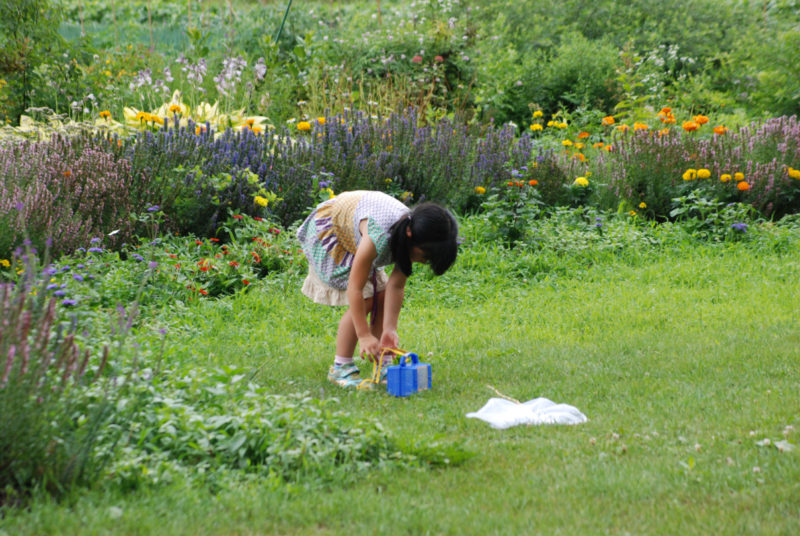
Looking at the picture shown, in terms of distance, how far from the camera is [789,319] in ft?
17.5

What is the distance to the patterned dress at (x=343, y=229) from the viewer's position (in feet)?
14.4

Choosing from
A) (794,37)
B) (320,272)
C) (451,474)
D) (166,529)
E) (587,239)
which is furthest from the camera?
(794,37)

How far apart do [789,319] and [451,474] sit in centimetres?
323

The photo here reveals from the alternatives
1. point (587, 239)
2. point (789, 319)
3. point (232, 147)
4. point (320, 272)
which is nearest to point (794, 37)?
point (587, 239)

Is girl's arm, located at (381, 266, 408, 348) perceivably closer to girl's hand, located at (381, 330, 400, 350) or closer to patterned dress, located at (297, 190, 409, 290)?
girl's hand, located at (381, 330, 400, 350)

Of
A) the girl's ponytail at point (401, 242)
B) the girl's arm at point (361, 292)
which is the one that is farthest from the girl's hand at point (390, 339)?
the girl's ponytail at point (401, 242)

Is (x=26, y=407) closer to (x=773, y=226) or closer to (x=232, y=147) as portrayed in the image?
(x=232, y=147)

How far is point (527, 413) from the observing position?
3.77 metres

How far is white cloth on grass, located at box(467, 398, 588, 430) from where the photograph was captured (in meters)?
3.71

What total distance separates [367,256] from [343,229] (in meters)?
0.43

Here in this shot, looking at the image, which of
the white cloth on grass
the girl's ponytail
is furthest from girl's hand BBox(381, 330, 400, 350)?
the white cloth on grass

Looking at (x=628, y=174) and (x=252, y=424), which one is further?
(x=628, y=174)

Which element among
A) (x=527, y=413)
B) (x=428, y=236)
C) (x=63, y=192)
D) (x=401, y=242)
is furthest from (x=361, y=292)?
(x=63, y=192)

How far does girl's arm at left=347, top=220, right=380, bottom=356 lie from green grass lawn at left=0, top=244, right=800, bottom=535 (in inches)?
10.1
